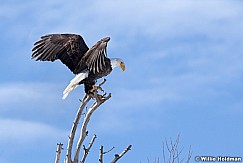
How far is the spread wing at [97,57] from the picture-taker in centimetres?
798

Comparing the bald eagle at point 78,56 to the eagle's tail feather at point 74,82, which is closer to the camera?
the eagle's tail feather at point 74,82

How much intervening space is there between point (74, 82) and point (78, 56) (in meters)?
0.65

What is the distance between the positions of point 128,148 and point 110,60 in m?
1.74

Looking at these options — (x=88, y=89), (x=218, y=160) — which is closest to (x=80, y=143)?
(x=88, y=89)

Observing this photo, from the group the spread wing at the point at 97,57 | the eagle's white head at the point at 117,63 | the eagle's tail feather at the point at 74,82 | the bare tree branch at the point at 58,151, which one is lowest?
the bare tree branch at the point at 58,151

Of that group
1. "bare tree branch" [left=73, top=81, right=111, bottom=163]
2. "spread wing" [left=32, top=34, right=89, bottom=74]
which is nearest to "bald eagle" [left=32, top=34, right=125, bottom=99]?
"spread wing" [left=32, top=34, right=89, bottom=74]

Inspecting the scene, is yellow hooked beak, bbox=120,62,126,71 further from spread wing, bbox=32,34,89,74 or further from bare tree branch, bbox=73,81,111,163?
bare tree branch, bbox=73,81,111,163

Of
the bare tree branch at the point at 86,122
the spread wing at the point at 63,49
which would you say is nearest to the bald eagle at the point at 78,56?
the spread wing at the point at 63,49

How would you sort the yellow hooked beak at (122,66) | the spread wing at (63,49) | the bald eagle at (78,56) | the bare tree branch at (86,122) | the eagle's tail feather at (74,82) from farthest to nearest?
the yellow hooked beak at (122,66)
the spread wing at (63,49)
the bald eagle at (78,56)
the eagle's tail feather at (74,82)
the bare tree branch at (86,122)

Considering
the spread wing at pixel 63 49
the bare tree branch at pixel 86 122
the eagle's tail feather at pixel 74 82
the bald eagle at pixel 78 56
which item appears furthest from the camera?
the spread wing at pixel 63 49

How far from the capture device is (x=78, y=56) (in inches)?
333

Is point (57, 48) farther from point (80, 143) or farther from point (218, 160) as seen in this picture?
point (218, 160)

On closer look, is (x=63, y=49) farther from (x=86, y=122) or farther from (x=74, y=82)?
(x=86, y=122)

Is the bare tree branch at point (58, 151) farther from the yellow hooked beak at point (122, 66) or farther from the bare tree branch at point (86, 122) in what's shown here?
the yellow hooked beak at point (122, 66)
